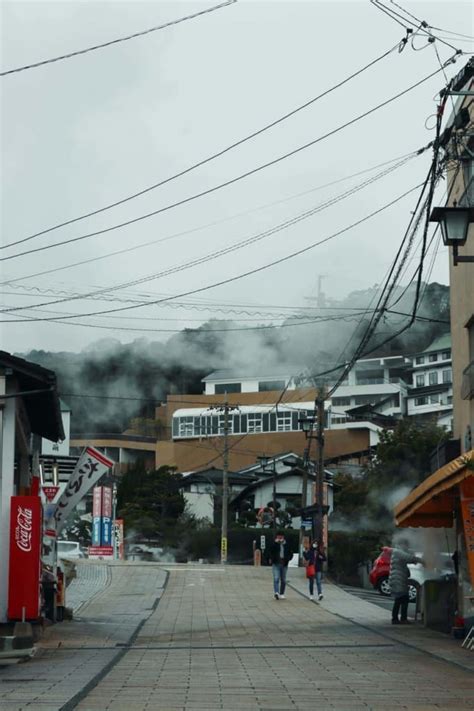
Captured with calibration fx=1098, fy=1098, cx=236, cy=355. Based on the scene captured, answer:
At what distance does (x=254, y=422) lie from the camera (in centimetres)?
8338

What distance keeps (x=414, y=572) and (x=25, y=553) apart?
1467 cm

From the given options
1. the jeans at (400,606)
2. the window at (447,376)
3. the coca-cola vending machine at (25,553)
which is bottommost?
the jeans at (400,606)

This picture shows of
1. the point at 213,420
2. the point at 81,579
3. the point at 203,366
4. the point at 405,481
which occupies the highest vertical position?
the point at 203,366

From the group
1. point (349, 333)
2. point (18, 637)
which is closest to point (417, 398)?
point (349, 333)

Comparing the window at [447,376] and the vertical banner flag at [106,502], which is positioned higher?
the window at [447,376]

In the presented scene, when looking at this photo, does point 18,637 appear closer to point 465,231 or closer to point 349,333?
point 465,231

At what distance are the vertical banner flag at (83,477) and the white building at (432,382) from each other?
57.9 meters

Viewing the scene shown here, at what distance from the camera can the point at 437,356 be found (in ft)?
278

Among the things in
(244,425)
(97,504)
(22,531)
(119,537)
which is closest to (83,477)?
(22,531)

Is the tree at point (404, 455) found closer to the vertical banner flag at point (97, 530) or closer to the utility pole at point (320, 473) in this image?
the utility pole at point (320, 473)

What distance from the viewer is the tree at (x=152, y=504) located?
2419 inches

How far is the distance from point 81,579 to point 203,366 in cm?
6235

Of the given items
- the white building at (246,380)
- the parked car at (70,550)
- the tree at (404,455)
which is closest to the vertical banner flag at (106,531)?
the parked car at (70,550)

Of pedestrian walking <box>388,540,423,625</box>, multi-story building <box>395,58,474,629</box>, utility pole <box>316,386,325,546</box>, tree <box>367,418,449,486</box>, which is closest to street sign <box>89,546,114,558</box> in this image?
tree <box>367,418,449,486</box>
